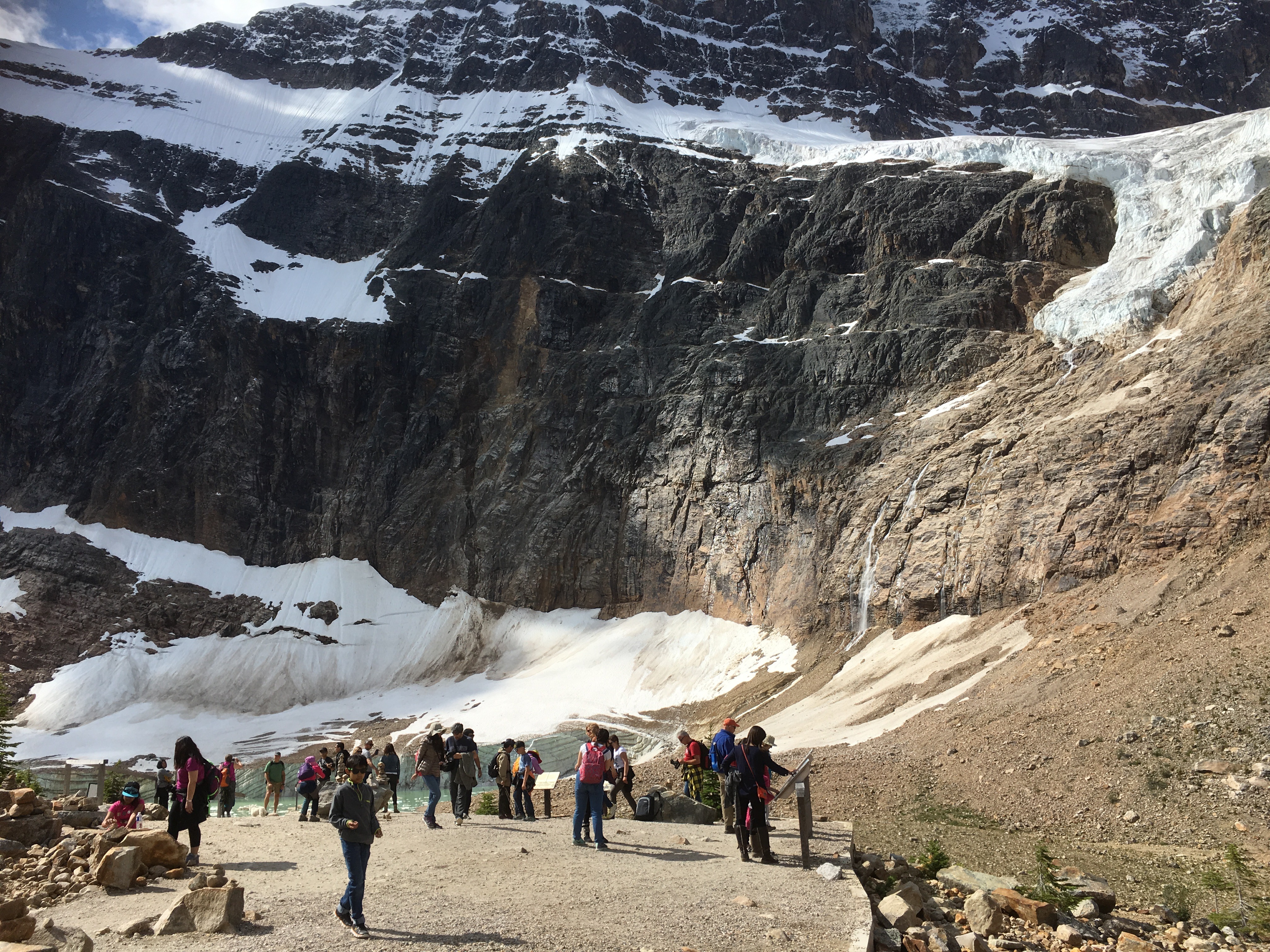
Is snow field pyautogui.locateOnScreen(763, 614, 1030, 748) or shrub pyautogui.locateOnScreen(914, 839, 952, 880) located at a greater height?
snow field pyautogui.locateOnScreen(763, 614, 1030, 748)

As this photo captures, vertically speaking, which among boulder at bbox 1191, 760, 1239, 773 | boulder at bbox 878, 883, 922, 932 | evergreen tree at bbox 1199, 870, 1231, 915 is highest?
boulder at bbox 1191, 760, 1239, 773

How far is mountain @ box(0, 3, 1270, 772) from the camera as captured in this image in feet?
140

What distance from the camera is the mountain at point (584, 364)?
140 ft

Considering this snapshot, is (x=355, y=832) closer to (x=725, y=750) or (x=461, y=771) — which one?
(x=725, y=750)

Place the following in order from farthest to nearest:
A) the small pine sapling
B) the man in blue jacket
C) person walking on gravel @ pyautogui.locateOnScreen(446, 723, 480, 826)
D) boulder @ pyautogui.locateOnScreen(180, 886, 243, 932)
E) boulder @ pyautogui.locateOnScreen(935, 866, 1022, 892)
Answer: person walking on gravel @ pyautogui.locateOnScreen(446, 723, 480, 826), boulder @ pyautogui.locateOnScreen(935, 866, 1022, 892), the man in blue jacket, the small pine sapling, boulder @ pyautogui.locateOnScreen(180, 886, 243, 932)

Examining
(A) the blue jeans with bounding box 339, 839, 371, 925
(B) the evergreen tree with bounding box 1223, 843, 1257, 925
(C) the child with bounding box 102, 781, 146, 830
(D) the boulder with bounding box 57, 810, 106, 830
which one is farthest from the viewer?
(D) the boulder with bounding box 57, 810, 106, 830

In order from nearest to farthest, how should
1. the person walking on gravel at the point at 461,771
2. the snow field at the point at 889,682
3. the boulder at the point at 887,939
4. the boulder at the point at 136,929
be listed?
the boulder at the point at 136,929 → the boulder at the point at 887,939 → the person walking on gravel at the point at 461,771 → the snow field at the point at 889,682

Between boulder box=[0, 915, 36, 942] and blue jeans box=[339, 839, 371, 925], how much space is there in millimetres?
2509

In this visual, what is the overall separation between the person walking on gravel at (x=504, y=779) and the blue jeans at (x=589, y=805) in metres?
3.55

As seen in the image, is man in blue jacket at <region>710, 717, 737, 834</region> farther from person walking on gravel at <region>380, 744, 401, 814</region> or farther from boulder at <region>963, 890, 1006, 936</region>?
person walking on gravel at <region>380, 744, 401, 814</region>

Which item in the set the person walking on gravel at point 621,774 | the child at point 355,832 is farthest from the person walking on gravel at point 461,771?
the child at point 355,832

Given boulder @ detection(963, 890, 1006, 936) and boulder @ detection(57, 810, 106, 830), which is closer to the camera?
boulder @ detection(963, 890, 1006, 936)

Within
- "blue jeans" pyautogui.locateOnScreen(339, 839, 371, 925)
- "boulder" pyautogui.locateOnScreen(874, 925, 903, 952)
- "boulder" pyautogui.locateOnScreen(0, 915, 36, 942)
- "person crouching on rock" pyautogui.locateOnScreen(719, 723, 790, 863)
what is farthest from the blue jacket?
"boulder" pyautogui.locateOnScreen(0, 915, 36, 942)

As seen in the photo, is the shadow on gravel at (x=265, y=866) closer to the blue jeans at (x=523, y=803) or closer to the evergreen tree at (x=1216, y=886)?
the blue jeans at (x=523, y=803)
